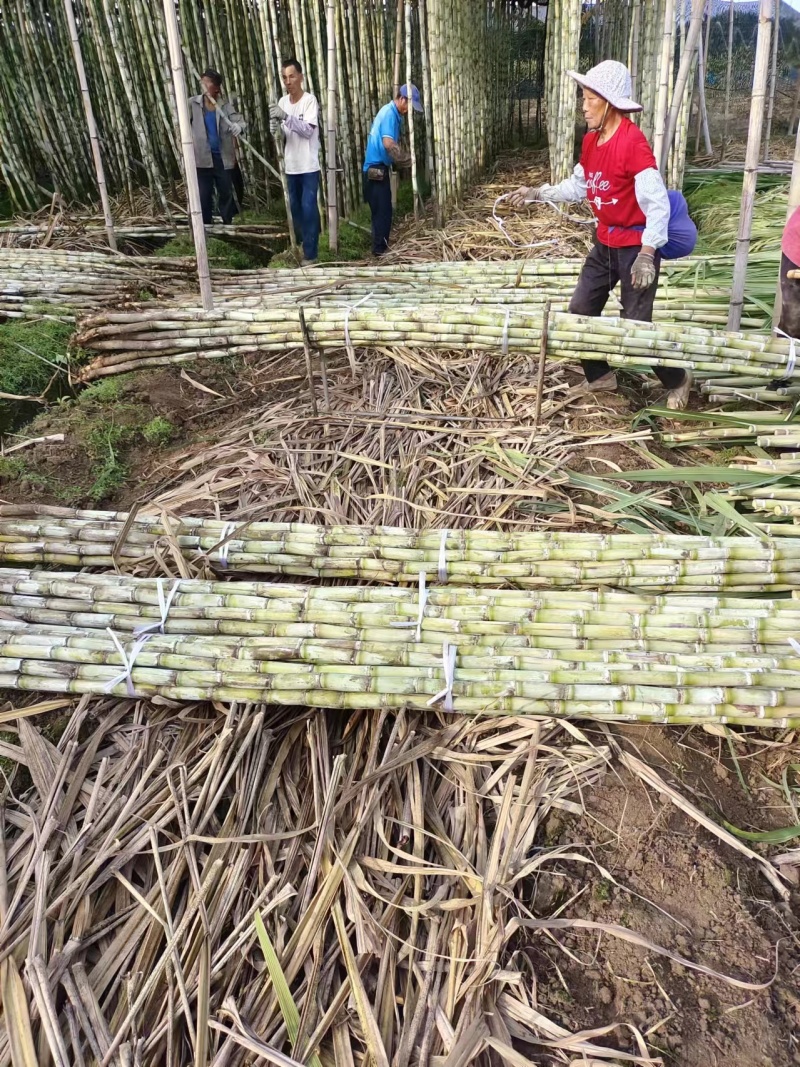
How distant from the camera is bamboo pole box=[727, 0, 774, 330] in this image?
303 cm

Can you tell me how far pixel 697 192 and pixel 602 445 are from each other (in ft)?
15.1

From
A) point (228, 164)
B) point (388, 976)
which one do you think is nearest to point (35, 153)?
point (228, 164)

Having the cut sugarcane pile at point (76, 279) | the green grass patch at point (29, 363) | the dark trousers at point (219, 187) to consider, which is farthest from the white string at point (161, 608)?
the dark trousers at point (219, 187)

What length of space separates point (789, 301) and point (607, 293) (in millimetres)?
805

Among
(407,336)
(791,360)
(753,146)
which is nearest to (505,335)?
(407,336)

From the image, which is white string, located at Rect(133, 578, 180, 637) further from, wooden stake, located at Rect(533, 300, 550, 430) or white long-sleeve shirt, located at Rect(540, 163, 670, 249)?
white long-sleeve shirt, located at Rect(540, 163, 670, 249)

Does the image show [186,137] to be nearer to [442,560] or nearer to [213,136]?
[442,560]

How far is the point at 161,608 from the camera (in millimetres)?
2230

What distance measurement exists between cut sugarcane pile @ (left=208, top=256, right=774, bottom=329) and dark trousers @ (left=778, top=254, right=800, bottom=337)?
0.35 metres

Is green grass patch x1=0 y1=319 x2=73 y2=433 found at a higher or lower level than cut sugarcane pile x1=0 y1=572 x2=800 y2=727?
higher

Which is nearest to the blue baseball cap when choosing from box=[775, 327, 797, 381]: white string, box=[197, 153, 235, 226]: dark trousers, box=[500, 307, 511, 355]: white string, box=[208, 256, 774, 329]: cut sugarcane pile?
box=[197, 153, 235, 226]: dark trousers

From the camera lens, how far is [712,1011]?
4.82 ft

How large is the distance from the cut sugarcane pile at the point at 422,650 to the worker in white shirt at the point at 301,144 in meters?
4.18

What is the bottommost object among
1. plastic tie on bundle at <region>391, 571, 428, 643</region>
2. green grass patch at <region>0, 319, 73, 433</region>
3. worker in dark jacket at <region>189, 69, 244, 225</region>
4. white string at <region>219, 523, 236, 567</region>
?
plastic tie on bundle at <region>391, 571, 428, 643</region>
